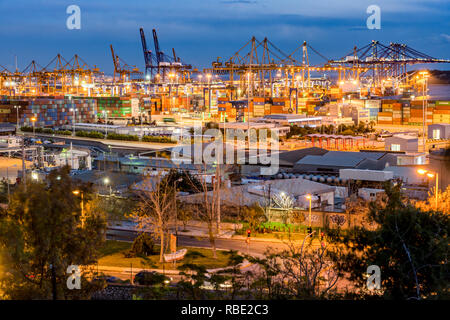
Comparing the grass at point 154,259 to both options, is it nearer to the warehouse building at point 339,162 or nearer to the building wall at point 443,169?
the building wall at point 443,169

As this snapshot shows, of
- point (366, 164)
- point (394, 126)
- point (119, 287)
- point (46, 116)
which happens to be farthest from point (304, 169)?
point (46, 116)

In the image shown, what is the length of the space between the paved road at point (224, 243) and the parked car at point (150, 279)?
85.0 inches

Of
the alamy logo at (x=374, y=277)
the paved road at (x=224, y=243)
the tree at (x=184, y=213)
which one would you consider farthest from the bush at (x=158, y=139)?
the alamy logo at (x=374, y=277)

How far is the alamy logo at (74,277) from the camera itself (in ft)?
15.4

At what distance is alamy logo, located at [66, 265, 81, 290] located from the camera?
4.68m

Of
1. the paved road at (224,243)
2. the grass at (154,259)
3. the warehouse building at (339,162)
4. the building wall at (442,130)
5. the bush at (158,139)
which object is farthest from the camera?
the building wall at (442,130)

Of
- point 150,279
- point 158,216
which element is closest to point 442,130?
point 158,216

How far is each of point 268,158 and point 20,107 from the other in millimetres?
19564

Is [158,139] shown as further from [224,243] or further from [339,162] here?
[224,243]

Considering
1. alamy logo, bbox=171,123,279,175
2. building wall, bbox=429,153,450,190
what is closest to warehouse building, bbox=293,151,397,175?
alamy logo, bbox=171,123,279,175

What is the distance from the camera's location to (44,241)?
437 centimetres

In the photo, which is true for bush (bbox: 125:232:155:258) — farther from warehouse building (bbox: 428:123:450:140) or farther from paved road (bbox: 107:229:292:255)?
warehouse building (bbox: 428:123:450:140)

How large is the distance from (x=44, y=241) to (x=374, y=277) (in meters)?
2.57

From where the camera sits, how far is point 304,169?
15031 millimetres
